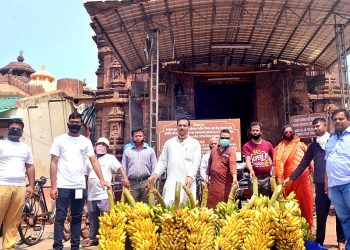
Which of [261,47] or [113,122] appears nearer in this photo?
[261,47]

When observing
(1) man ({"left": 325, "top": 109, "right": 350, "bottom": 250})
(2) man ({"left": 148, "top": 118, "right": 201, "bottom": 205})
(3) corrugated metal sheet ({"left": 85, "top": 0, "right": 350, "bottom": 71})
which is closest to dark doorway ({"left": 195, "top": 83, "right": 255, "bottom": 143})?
(3) corrugated metal sheet ({"left": 85, "top": 0, "right": 350, "bottom": 71})

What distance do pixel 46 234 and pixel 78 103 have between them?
6830mm

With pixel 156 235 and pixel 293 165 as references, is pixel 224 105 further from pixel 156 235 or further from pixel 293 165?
pixel 156 235

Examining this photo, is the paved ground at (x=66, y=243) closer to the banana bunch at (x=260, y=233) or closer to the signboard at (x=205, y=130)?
the banana bunch at (x=260, y=233)

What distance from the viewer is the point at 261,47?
33.9ft

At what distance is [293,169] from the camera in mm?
5035

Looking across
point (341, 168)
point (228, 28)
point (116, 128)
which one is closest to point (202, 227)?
point (341, 168)

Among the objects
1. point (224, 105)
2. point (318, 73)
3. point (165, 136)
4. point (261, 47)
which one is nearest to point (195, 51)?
point (261, 47)

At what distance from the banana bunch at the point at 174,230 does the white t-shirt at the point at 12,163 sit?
2.25m

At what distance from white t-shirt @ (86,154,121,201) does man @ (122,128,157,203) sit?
0.21m

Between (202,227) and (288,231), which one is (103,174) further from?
(288,231)

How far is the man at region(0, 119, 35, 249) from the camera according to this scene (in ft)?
13.1

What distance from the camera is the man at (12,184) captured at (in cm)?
399

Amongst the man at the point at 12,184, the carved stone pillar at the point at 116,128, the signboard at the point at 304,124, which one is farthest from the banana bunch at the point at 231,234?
the carved stone pillar at the point at 116,128
